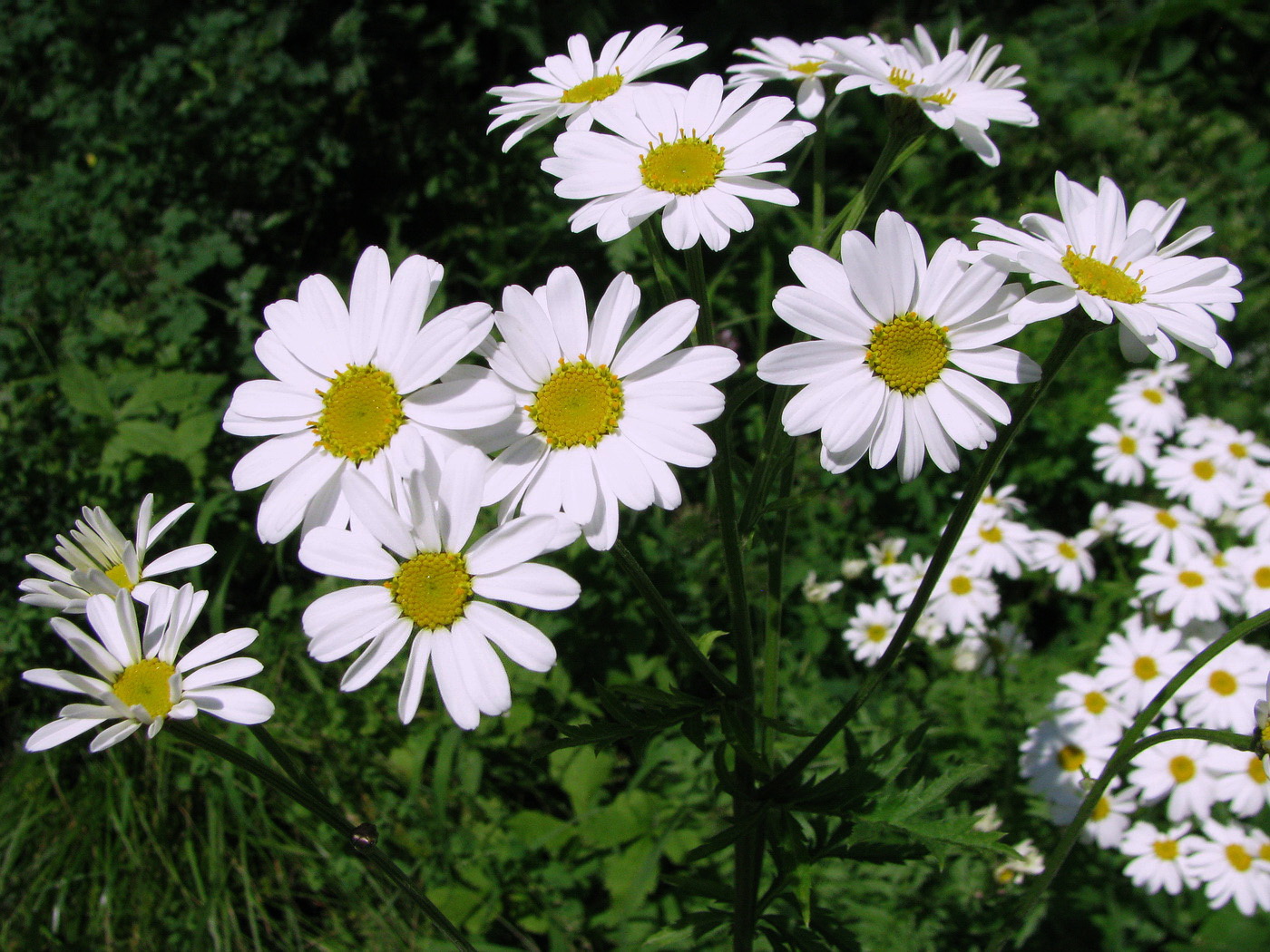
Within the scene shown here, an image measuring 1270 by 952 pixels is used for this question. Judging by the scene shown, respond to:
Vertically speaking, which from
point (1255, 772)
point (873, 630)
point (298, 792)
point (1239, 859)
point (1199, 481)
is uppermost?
point (1199, 481)

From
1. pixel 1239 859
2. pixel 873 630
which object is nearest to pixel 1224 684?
pixel 1239 859

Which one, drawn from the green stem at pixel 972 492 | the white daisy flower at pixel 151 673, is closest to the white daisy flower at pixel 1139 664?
the green stem at pixel 972 492

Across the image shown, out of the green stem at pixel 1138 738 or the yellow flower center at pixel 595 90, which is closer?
the green stem at pixel 1138 738

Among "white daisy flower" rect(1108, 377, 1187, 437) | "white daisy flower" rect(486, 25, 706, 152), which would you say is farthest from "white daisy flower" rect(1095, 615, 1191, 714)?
"white daisy flower" rect(486, 25, 706, 152)

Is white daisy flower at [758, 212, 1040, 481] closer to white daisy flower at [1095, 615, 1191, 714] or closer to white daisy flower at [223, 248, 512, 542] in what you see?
white daisy flower at [223, 248, 512, 542]

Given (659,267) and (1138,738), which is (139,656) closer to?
(659,267)

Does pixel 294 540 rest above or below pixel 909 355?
above

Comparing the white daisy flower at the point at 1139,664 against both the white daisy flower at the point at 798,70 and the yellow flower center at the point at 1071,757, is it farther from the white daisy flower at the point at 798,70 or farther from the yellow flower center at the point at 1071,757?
the white daisy flower at the point at 798,70
